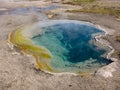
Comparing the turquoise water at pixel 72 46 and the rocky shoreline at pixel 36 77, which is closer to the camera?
the rocky shoreline at pixel 36 77

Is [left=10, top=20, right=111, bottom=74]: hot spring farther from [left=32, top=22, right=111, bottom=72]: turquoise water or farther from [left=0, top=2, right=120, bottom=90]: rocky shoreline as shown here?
[left=0, top=2, right=120, bottom=90]: rocky shoreline

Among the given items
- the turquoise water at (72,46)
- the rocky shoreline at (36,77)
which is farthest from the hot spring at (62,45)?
the rocky shoreline at (36,77)

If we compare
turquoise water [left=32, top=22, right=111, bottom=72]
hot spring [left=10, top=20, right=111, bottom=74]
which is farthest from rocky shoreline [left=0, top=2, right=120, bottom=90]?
turquoise water [left=32, top=22, right=111, bottom=72]

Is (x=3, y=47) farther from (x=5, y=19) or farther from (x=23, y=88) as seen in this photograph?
(x=5, y=19)

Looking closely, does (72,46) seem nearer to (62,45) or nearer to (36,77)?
(62,45)

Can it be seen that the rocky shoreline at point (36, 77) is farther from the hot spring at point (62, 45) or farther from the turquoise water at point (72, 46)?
the turquoise water at point (72, 46)

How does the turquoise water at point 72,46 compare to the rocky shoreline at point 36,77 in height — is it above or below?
below

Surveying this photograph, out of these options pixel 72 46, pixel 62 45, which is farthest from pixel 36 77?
pixel 72 46
